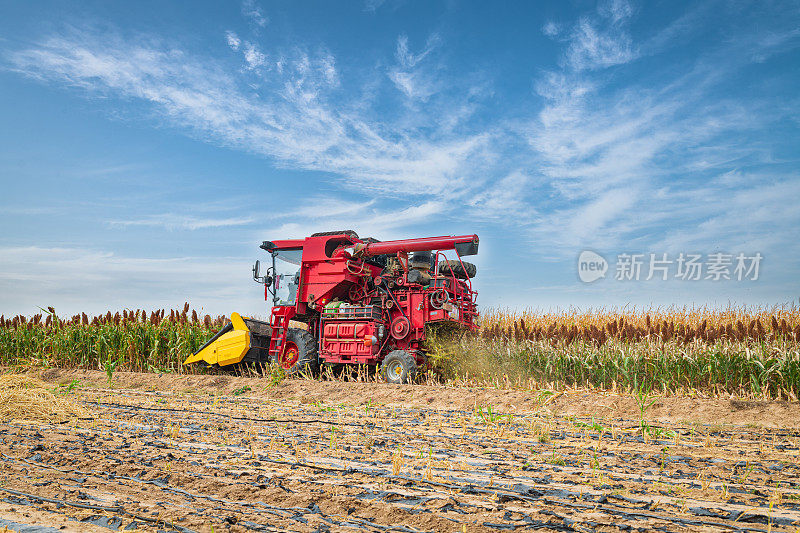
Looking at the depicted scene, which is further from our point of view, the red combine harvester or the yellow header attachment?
the yellow header attachment

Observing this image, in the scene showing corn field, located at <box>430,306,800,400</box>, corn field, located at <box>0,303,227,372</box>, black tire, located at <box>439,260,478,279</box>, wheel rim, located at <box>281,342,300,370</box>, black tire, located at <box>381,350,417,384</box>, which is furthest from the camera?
corn field, located at <box>0,303,227,372</box>

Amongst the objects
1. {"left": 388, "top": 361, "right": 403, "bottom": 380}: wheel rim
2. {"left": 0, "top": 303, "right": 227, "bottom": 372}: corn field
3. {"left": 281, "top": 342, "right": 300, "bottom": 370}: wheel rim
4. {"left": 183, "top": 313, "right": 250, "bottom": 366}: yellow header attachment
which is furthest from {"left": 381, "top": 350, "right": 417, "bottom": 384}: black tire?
{"left": 0, "top": 303, "right": 227, "bottom": 372}: corn field

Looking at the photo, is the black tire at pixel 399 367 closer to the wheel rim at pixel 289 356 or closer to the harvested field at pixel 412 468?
the wheel rim at pixel 289 356

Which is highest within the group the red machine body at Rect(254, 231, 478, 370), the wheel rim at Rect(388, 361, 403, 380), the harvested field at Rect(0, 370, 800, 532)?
the red machine body at Rect(254, 231, 478, 370)

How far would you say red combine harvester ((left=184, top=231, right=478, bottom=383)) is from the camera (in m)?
8.89

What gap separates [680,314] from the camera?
47.7ft

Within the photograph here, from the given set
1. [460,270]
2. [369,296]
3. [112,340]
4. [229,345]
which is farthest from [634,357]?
[112,340]

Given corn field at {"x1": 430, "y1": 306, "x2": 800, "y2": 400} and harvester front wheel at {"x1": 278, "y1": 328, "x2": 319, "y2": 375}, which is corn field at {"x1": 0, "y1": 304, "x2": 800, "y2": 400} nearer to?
corn field at {"x1": 430, "y1": 306, "x2": 800, "y2": 400}

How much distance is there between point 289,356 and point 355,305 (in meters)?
1.64

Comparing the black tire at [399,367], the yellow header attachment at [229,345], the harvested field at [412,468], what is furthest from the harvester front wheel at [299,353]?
the harvested field at [412,468]

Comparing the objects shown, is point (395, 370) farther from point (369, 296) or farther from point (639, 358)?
point (639, 358)

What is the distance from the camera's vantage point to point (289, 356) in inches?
396

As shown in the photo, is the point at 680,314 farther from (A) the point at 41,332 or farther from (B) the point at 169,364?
(A) the point at 41,332

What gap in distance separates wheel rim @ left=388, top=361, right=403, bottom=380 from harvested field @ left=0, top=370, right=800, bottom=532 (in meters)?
2.21
